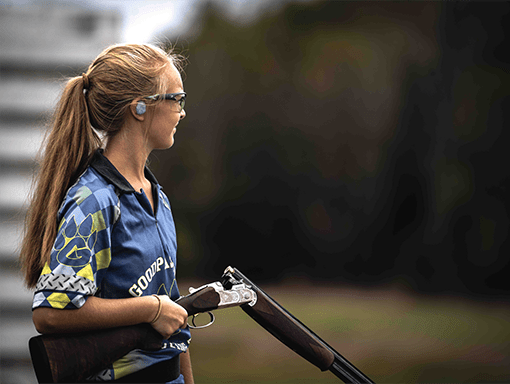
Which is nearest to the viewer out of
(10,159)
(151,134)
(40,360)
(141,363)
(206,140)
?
(40,360)

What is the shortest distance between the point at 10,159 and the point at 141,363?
162 centimetres

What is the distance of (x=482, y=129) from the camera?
457 centimetres

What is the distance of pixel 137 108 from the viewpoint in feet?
3.31

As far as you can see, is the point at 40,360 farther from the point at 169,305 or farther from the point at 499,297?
the point at 499,297

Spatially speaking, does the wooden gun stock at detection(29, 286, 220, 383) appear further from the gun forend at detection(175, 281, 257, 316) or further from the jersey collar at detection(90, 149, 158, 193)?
the jersey collar at detection(90, 149, 158, 193)

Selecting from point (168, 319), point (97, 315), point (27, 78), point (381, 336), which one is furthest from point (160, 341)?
point (381, 336)

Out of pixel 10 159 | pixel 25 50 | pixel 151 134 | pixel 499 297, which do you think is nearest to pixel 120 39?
pixel 25 50

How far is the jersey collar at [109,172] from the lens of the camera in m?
0.94

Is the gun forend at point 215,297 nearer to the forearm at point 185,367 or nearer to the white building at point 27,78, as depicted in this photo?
the forearm at point 185,367

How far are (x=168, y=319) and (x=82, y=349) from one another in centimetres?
18

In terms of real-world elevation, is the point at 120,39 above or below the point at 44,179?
above

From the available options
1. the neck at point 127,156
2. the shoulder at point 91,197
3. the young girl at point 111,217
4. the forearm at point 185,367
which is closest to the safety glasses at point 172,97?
the young girl at point 111,217

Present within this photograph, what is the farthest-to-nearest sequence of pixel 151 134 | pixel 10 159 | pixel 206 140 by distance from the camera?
pixel 206 140 < pixel 10 159 < pixel 151 134

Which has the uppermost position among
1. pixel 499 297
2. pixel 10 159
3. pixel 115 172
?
pixel 115 172
